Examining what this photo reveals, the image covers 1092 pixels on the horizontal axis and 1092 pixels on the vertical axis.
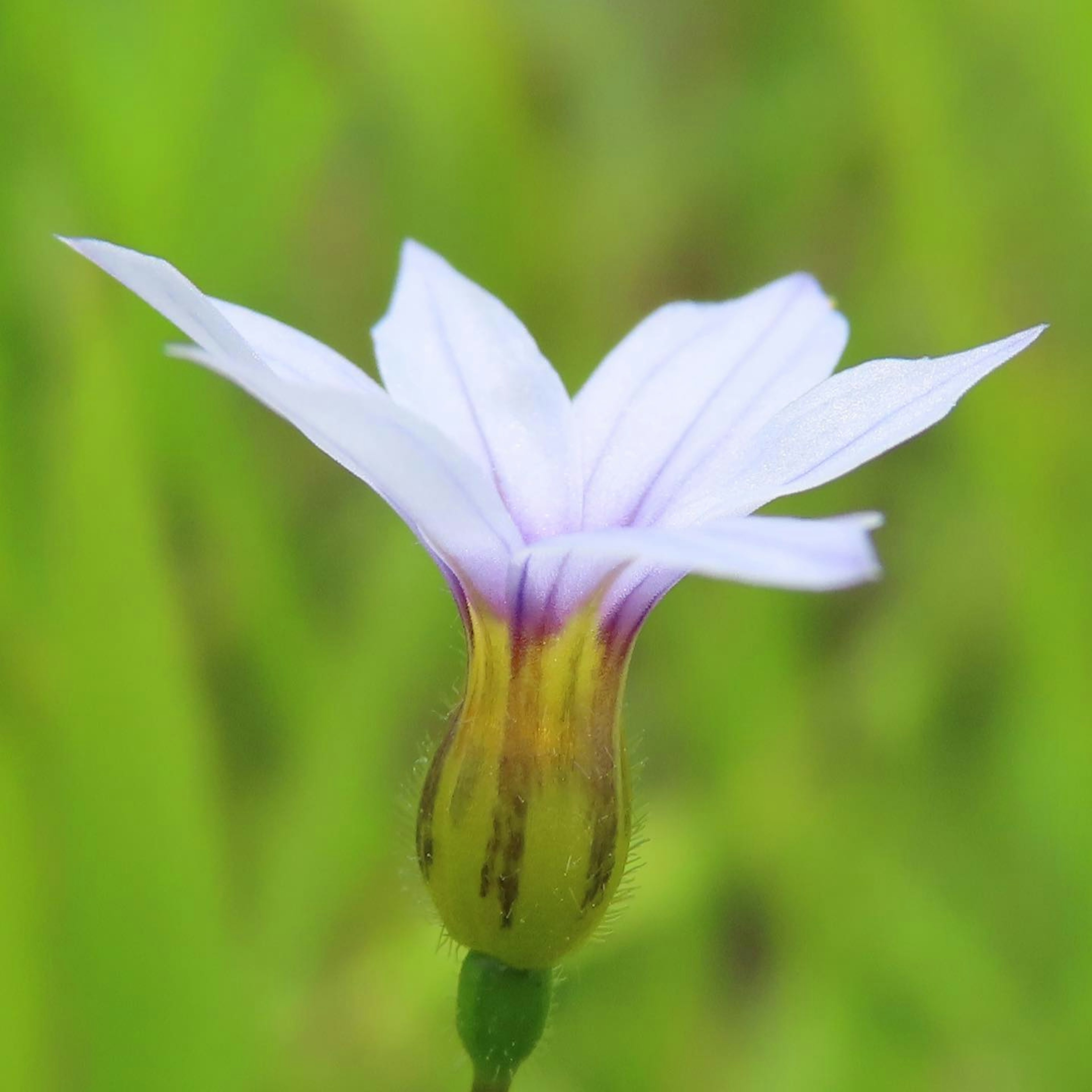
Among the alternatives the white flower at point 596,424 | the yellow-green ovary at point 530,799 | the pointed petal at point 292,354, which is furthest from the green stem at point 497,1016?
the pointed petal at point 292,354

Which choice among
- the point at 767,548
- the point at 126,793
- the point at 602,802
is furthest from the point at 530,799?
the point at 126,793

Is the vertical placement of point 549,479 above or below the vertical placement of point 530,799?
above

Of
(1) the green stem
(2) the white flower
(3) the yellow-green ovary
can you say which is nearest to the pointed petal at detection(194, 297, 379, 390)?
(2) the white flower

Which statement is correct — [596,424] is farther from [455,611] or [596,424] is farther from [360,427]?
[455,611]

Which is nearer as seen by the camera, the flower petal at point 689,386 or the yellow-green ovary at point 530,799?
the yellow-green ovary at point 530,799

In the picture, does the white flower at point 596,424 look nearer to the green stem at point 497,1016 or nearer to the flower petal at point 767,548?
the flower petal at point 767,548

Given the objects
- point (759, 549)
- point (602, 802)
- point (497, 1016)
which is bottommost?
point (497, 1016)

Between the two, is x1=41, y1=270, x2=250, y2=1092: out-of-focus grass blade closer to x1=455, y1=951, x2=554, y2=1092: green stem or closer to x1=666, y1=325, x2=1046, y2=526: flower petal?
x1=455, y1=951, x2=554, y2=1092: green stem
